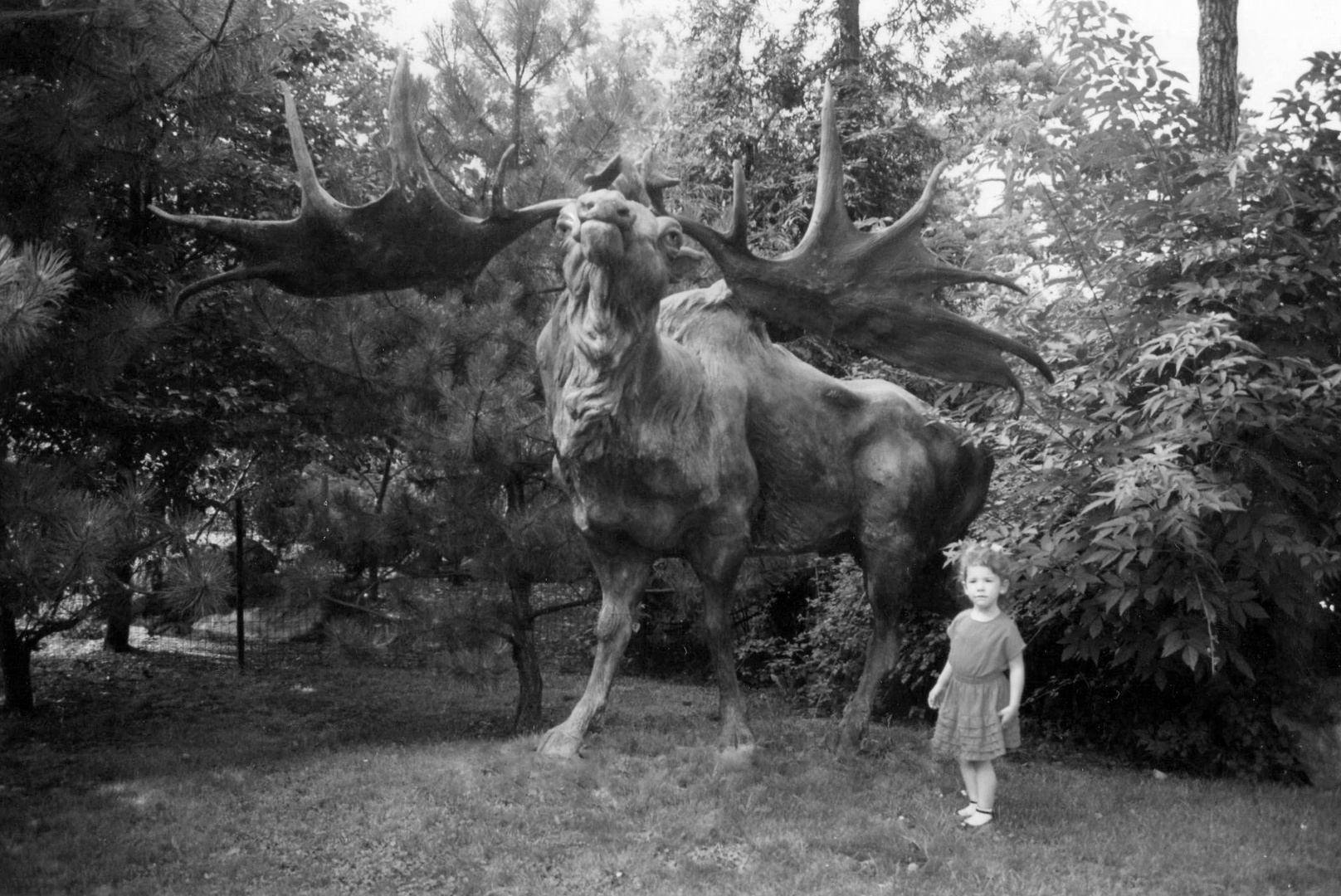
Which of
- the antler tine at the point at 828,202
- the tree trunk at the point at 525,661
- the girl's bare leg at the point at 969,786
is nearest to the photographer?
the girl's bare leg at the point at 969,786

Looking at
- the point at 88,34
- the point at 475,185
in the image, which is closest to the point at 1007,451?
the point at 475,185

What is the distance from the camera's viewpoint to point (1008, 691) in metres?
4.85

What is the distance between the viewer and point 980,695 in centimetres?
479

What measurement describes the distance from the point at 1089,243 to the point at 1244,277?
0.76 metres

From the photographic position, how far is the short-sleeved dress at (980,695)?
4758 mm

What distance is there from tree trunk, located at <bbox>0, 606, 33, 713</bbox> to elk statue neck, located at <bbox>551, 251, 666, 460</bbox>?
4536 millimetres

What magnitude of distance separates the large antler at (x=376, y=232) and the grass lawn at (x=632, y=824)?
2.21 metres

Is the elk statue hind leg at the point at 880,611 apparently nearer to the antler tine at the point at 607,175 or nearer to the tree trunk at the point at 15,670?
the antler tine at the point at 607,175

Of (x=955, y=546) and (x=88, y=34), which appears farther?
(x=955, y=546)

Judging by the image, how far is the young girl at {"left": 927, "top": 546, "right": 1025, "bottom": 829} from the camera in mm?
4754

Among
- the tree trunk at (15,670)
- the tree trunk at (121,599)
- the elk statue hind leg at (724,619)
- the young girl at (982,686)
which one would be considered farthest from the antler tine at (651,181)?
the tree trunk at (15,670)

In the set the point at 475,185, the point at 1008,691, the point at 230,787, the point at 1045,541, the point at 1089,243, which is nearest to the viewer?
the point at 1008,691

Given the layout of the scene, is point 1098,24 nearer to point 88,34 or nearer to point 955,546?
point 955,546

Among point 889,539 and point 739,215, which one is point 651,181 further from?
point 889,539
